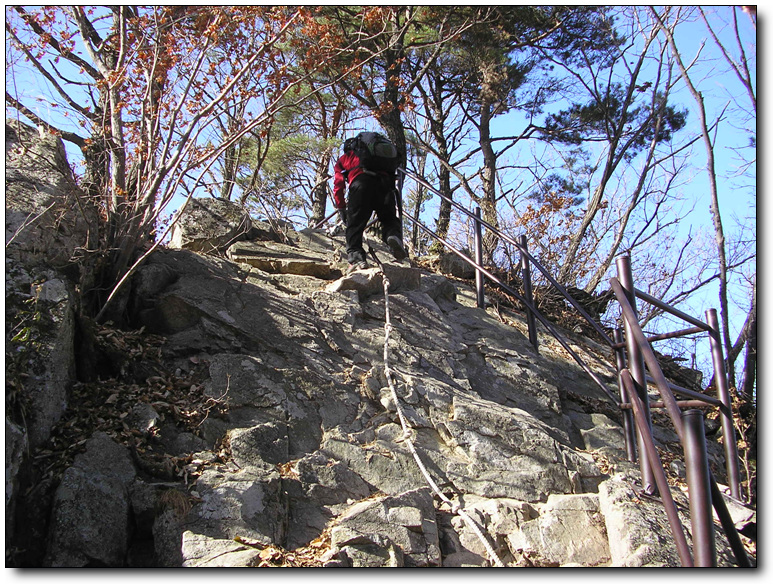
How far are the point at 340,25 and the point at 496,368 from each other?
714 centimetres

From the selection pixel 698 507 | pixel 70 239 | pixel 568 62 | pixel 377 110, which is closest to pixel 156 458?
pixel 70 239

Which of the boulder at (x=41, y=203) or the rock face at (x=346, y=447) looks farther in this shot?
the boulder at (x=41, y=203)

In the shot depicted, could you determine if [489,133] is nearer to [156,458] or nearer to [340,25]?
[340,25]

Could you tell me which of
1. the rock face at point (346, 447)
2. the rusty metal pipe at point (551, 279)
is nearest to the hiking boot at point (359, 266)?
A: the rock face at point (346, 447)

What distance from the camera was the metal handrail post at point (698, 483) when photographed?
2096 millimetres

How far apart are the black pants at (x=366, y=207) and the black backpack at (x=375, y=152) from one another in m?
0.11

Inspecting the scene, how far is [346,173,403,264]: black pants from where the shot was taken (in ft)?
19.9

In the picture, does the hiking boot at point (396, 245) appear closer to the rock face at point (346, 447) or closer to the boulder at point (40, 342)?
the rock face at point (346, 447)

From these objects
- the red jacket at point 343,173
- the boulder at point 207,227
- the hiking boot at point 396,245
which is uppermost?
the red jacket at point 343,173

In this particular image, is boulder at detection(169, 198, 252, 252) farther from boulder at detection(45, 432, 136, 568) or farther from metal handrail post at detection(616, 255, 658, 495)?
metal handrail post at detection(616, 255, 658, 495)

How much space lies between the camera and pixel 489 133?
1552 centimetres

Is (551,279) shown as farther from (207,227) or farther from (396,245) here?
(207,227)

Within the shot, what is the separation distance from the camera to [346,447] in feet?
13.0

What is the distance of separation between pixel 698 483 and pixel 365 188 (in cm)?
446
